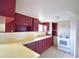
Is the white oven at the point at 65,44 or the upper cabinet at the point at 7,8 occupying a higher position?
the upper cabinet at the point at 7,8

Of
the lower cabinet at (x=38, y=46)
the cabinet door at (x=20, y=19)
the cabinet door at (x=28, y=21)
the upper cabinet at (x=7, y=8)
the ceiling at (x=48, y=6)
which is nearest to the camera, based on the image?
the upper cabinet at (x=7, y=8)

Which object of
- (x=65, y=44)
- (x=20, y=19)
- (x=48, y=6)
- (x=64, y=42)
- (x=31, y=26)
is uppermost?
(x=48, y=6)

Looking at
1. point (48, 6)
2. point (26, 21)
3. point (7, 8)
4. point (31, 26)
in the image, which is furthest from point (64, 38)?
point (7, 8)

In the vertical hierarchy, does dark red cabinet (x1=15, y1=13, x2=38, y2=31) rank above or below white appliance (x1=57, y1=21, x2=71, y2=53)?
above

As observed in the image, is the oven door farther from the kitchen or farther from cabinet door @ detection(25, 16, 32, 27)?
cabinet door @ detection(25, 16, 32, 27)

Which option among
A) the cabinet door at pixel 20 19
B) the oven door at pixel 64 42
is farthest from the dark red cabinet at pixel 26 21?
the oven door at pixel 64 42

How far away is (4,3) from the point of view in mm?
1391

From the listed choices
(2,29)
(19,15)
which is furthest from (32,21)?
(2,29)

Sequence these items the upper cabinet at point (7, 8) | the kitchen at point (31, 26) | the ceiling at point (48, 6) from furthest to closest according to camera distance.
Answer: the ceiling at point (48, 6), the kitchen at point (31, 26), the upper cabinet at point (7, 8)

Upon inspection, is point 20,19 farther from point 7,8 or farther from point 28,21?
point 7,8

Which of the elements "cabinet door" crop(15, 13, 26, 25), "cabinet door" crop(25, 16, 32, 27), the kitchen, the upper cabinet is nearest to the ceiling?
the kitchen

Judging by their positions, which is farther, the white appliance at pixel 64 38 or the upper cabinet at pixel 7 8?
the white appliance at pixel 64 38

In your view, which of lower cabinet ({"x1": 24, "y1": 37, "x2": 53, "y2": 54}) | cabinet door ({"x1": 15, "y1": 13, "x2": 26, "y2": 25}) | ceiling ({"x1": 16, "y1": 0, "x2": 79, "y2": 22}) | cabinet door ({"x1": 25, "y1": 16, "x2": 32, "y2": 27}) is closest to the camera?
ceiling ({"x1": 16, "y1": 0, "x2": 79, "y2": 22})

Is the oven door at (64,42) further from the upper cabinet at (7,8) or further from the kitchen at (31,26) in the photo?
the upper cabinet at (7,8)
